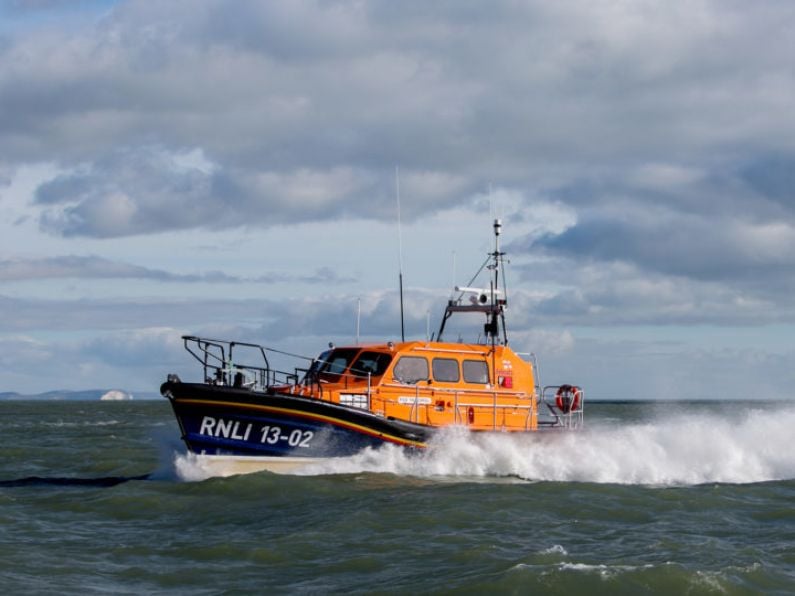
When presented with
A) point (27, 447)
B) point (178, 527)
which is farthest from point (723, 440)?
point (27, 447)

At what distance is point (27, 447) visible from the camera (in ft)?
89.8

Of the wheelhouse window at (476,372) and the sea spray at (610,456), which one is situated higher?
the wheelhouse window at (476,372)

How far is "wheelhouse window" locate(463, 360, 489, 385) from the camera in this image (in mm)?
17188

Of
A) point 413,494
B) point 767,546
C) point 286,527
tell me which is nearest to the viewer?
point 767,546

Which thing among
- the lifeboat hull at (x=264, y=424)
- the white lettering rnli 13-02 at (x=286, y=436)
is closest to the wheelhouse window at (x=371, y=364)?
the lifeboat hull at (x=264, y=424)

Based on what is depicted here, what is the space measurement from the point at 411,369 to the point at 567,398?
3.44m

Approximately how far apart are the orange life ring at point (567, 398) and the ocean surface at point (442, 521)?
0.60 m

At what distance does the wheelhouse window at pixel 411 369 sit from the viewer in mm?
16609

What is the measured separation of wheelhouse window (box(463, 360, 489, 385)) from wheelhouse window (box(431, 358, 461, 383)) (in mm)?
179

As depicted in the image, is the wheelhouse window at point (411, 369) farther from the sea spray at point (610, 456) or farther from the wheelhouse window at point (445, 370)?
the sea spray at point (610, 456)

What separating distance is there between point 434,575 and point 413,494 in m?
4.40

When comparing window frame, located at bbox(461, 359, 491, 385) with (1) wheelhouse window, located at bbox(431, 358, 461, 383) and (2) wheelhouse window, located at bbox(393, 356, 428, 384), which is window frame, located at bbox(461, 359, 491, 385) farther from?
(2) wheelhouse window, located at bbox(393, 356, 428, 384)

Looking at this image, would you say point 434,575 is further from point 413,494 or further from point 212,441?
point 212,441

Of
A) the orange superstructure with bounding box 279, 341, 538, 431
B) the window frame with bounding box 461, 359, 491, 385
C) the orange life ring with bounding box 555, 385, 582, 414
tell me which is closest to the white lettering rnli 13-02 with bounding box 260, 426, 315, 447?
the orange superstructure with bounding box 279, 341, 538, 431
